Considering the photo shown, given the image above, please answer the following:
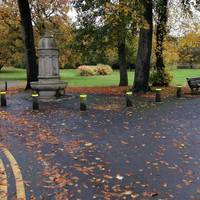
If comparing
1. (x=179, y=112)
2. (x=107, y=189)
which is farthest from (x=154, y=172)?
(x=179, y=112)

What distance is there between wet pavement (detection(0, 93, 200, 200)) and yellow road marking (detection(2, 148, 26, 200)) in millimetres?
61

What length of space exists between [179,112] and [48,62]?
301 inches

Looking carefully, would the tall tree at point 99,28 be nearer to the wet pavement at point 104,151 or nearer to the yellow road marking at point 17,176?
the wet pavement at point 104,151

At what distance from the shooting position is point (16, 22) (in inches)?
1918

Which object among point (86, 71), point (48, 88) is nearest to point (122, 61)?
point (48, 88)

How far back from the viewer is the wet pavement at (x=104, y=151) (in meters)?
7.83

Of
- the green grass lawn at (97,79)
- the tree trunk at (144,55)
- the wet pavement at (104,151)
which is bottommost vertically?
the green grass lawn at (97,79)

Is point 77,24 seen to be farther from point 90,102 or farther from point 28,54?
point 90,102

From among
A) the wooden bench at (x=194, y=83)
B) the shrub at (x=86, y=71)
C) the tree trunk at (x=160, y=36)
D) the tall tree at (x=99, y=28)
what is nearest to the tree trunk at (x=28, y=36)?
the tall tree at (x=99, y=28)

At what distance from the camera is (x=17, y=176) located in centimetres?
839

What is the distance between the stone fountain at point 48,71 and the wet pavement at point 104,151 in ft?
10.9

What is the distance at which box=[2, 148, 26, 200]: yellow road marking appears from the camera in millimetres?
7395

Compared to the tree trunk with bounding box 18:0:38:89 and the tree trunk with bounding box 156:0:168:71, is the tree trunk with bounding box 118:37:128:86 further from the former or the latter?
the tree trunk with bounding box 18:0:38:89

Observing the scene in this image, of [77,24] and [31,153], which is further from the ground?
[77,24]
